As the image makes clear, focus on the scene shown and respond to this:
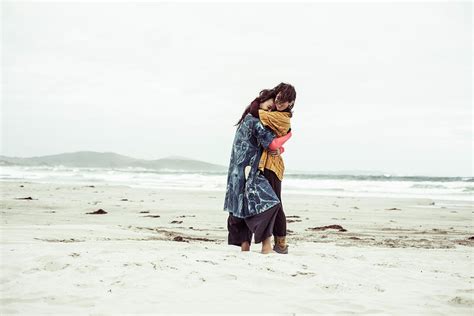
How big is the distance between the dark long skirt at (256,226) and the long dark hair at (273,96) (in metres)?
1.00

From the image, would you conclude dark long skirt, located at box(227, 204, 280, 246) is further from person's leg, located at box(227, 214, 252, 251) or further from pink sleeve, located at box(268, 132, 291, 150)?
pink sleeve, located at box(268, 132, 291, 150)

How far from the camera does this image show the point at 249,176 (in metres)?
4.43

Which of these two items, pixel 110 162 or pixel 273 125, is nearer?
pixel 273 125

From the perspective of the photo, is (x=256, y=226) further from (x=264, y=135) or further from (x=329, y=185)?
(x=329, y=185)

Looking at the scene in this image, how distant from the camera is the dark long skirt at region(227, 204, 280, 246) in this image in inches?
172

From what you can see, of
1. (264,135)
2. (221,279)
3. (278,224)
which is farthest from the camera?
(278,224)

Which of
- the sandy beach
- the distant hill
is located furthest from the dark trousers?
the distant hill

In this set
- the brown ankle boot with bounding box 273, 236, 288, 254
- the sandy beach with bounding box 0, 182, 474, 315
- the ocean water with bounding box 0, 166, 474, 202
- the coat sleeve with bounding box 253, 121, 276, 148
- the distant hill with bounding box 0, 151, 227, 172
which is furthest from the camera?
the distant hill with bounding box 0, 151, 227, 172

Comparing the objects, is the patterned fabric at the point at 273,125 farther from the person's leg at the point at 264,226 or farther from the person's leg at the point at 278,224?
the person's leg at the point at 264,226

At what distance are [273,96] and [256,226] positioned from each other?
4.32 feet

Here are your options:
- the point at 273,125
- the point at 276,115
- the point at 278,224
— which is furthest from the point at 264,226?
the point at 276,115

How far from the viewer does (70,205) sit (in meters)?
10.1

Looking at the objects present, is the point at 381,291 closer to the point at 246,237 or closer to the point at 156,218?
the point at 246,237

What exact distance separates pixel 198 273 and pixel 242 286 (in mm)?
374
